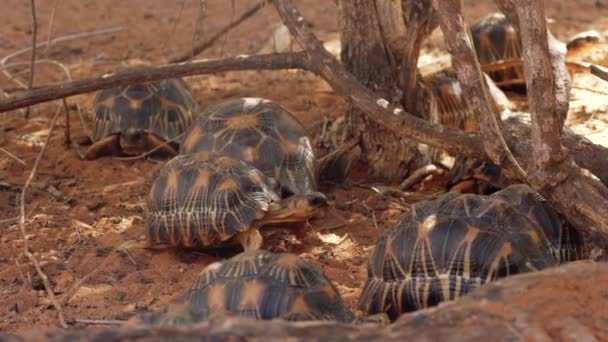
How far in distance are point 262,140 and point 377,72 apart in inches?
33.9

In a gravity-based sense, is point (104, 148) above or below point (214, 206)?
above

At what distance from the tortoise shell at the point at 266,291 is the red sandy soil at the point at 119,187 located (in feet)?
2.44

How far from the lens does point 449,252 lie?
315 cm

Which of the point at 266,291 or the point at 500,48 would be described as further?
the point at 500,48

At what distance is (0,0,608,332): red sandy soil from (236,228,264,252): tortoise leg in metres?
0.19

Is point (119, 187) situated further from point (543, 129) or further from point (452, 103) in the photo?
point (543, 129)

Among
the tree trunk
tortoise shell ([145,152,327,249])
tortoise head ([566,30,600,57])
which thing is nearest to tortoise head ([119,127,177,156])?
the tree trunk

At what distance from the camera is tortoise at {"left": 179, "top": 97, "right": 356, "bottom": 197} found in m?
4.75

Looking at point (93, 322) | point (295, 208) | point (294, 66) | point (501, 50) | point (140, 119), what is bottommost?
point (93, 322)

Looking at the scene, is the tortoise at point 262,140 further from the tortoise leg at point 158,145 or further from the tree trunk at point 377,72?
the tortoise leg at point 158,145

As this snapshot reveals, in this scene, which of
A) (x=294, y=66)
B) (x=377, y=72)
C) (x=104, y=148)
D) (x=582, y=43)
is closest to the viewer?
(x=294, y=66)

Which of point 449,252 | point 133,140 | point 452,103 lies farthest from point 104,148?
point 449,252

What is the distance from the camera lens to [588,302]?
2.55 m

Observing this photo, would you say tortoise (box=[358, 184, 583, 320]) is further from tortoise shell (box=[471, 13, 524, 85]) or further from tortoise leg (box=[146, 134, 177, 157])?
tortoise shell (box=[471, 13, 524, 85])
